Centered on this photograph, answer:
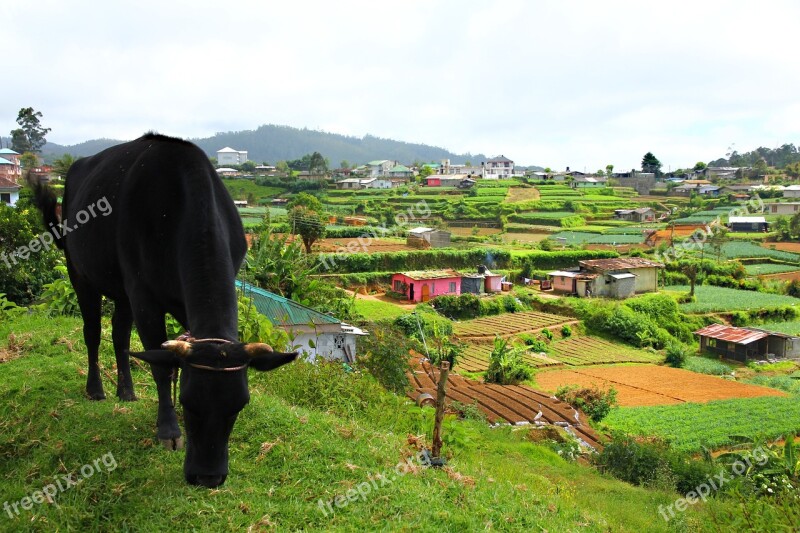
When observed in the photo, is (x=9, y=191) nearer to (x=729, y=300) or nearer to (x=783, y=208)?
(x=729, y=300)

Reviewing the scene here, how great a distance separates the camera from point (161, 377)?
4.48 meters

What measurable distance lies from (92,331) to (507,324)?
99.1 feet

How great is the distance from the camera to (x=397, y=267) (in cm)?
4144

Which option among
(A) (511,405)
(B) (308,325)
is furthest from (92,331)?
(A) (511,405)

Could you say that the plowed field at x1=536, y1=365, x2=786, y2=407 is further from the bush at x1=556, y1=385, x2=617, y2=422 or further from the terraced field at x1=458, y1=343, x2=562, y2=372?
the bush at x1=556, y1=385, x2=617, y2=422

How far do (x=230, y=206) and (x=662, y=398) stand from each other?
23495 millimetres

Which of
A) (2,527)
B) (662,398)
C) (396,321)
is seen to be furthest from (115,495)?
(396,321)

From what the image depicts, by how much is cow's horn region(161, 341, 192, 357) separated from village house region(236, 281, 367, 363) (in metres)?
6.96

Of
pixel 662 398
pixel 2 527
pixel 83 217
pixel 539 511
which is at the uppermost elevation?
pixel 83 217

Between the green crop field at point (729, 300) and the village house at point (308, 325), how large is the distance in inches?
1208

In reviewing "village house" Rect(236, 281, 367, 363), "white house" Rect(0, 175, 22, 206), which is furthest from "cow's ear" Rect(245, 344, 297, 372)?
"white house" Rect(0, 175, 22, 206)

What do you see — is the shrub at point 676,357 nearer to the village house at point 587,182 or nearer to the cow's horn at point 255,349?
the cow's horn at point 255,349

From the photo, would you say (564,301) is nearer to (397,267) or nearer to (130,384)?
(397,267)

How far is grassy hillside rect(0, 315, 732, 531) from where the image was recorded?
388cm
